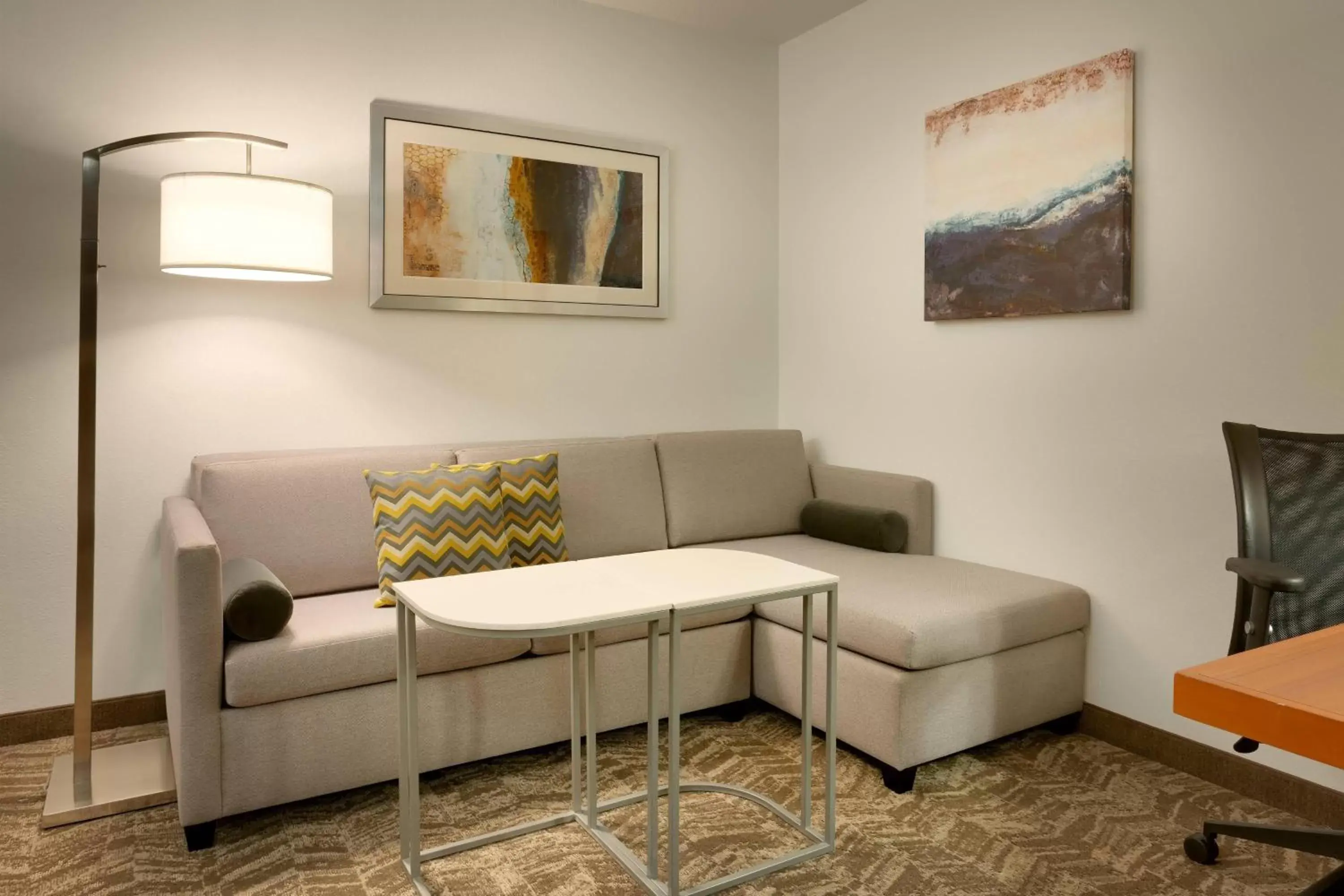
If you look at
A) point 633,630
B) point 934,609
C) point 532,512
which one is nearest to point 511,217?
point 532,512

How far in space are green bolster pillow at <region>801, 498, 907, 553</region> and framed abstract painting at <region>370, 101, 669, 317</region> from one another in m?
1.03

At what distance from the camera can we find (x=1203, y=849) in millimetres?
2105

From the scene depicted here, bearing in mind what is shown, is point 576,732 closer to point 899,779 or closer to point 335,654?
point 335,654

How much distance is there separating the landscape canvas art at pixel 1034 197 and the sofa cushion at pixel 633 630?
4.26ft

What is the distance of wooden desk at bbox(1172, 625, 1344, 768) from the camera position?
1028mm

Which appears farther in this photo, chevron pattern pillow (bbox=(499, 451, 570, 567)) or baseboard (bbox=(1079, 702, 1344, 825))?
chevron pattern pillow (bbox=(499, 451, 570, 567))

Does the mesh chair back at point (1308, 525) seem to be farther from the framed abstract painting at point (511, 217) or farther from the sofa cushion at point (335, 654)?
the framed abstract painting at point (511, 217)

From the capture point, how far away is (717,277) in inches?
156

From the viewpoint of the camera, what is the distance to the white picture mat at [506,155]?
321 cm

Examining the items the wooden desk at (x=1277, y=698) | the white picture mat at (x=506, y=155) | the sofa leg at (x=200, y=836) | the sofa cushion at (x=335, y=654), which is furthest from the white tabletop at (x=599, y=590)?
the white picture mat at (x=506, y=155)

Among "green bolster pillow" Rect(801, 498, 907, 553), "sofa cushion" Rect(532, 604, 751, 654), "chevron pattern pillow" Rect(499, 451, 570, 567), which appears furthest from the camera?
"green bolster pillow" Rect(801, 498, 907, 553)

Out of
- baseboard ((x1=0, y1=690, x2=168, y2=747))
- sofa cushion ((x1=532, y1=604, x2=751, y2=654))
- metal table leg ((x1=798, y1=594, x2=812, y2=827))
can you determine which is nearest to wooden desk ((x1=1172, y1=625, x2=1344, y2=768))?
metal table leg ((x1=798, y1=594, x2=812, y2=827))

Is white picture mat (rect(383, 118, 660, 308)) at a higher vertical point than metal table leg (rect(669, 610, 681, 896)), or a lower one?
higher

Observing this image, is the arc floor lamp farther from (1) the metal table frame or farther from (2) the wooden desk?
(2) the wooden desk
